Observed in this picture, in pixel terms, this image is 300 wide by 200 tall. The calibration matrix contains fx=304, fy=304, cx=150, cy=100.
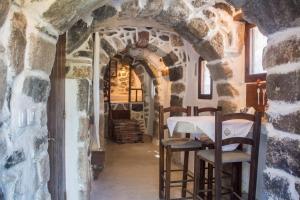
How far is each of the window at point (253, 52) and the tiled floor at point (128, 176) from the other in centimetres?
143

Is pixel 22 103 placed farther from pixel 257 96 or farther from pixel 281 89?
pixel 257 96

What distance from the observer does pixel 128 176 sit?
3859 millimetres

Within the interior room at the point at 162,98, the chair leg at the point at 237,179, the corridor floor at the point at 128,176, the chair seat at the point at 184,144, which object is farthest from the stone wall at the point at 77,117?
the chair leg at the point at 237,179

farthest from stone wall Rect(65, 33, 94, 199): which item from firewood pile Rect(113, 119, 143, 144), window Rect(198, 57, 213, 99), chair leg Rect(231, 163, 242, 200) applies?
firewood pile Rect(113, 119, 143, 144)

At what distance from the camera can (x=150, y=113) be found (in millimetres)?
7043

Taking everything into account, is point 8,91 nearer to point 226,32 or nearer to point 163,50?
point 226,32

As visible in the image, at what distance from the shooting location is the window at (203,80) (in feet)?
12.4

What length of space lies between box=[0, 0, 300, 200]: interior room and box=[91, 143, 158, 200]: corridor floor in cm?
2

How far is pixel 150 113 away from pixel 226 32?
428 cm

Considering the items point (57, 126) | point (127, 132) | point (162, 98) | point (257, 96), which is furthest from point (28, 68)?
point (127, 132)

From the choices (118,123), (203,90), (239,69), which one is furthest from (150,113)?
(239,69)

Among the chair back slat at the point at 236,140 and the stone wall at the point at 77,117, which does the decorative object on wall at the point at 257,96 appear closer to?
the chair back slat at the point at 236,140

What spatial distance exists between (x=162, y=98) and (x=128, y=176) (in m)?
2.10

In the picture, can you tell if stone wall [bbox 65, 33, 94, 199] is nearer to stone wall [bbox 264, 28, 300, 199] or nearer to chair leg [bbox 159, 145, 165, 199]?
chair leg [bbox 159, 145, 165, 199]
